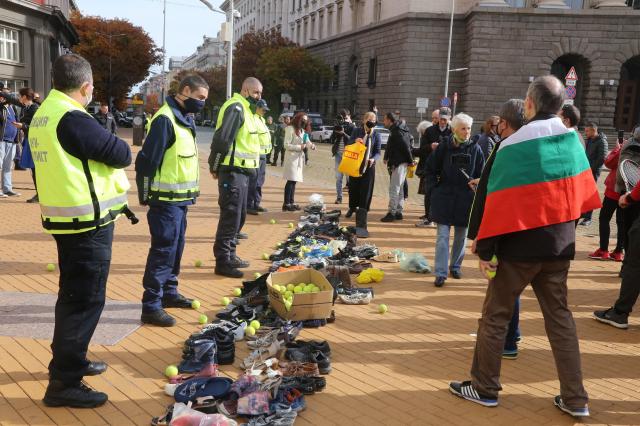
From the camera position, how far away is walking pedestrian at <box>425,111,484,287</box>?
6.91m

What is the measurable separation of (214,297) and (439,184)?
10.0 feet

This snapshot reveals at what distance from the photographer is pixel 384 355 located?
200 inches

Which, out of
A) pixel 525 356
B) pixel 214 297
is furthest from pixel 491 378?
pixel 214 297

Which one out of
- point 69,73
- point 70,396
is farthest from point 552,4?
point 70,396

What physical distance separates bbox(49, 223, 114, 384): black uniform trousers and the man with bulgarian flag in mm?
2611

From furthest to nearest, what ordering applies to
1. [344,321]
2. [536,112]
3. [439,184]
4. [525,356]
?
1. [439,184]
2. [344,321]
3. [525,356]
4. [536,112]

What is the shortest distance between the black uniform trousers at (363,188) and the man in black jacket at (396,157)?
58.0 inches

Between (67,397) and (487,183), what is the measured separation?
3258 mm

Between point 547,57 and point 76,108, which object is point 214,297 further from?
point 547,57

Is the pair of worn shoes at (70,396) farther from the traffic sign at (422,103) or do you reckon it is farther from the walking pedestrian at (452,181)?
the traffic sign at (422,103)

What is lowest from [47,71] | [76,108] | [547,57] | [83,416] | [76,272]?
[83,416]

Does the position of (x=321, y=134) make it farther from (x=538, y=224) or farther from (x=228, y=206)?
(x=538, y=224)

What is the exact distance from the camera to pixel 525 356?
5.20 metres

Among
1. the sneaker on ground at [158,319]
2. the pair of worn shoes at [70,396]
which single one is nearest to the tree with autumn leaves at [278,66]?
the sneaker on ground at [158,319]
